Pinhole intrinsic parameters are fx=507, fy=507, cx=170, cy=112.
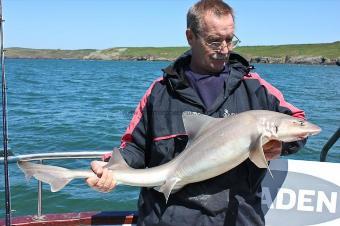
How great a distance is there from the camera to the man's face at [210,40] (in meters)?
3.25

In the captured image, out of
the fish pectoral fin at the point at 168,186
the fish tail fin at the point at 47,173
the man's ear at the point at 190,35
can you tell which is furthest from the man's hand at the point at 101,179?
the man's ear at the point at 190,35

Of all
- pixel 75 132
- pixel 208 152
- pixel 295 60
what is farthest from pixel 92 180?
pixel 295 60

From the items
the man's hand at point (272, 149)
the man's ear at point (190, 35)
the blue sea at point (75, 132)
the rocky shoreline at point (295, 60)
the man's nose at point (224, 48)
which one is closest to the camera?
the man's hand at point (272, 149)

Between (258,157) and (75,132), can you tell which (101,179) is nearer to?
(258,157)

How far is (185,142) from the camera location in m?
3.39

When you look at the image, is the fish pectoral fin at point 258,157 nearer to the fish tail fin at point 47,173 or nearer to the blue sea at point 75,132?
the fish tail fin at point 47,173

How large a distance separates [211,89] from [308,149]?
39.3 ft

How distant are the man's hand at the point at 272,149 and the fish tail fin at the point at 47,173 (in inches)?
50.2

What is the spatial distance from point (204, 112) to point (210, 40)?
0.47m

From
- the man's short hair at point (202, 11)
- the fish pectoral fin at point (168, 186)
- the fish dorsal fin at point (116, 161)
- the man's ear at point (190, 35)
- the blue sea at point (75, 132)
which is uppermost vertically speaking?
the man's short hair at point (202, 11)

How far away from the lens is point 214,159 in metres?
3.12

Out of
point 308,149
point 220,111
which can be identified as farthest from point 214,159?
point 308,149

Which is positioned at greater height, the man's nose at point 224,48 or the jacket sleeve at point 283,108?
the man's nose at point 224,48

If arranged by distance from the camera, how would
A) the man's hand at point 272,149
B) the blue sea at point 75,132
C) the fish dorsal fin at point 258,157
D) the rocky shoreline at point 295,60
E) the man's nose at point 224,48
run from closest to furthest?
1. the fish dorsal fin at point 258,157
2. the man's hand at point 272,149
3. the man's nose at point 224,48
4. the blue sea at point 75,132
5. the rocky shoreline at point 295,60
